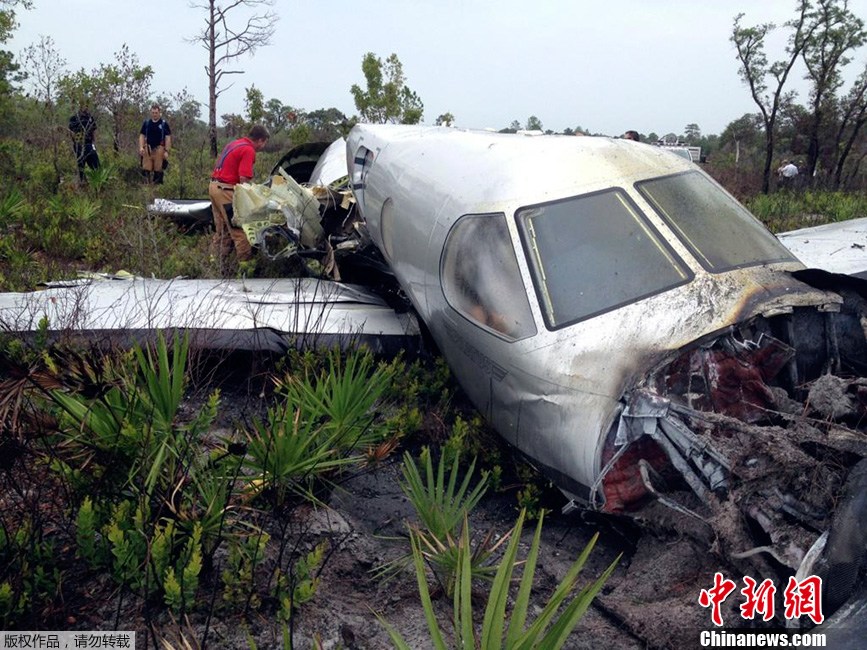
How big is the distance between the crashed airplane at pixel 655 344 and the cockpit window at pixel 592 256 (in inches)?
0.4

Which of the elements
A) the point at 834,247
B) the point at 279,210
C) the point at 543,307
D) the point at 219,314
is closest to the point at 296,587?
the point at 543,307

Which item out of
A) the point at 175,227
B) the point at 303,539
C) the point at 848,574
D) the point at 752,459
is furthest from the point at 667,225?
the point at 175,227

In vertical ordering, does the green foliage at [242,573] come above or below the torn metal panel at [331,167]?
below

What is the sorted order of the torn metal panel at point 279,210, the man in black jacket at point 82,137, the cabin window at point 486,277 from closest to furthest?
1. the cabin window at point 486,277
2. the torn metal panel at point 279,210
3. the man in black jacket at point 82,137

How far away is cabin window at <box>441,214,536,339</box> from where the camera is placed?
4586 millimetres

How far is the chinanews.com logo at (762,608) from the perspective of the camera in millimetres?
3092

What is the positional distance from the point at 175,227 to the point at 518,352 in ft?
29.1

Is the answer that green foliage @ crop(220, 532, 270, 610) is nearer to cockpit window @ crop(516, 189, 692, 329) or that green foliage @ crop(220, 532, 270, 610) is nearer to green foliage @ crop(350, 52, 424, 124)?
cockpit window @ crop(516, 189, 692, 329)

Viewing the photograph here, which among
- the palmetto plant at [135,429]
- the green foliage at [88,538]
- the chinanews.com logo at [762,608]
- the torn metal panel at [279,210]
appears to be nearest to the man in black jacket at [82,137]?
the torn metal panel at [279,210]

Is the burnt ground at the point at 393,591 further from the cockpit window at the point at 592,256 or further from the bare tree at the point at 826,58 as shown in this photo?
the bare tree at the point at 826,58

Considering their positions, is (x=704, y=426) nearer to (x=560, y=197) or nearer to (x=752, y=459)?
(x=752, y=459)

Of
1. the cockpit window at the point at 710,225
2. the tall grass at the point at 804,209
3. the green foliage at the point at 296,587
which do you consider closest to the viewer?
the green foliage at the point at 296,587

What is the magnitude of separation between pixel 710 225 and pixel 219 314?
3839mm

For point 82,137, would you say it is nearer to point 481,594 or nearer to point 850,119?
point 481,594
